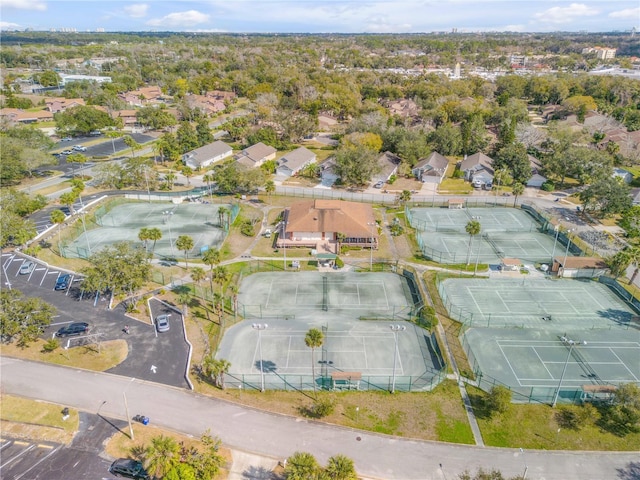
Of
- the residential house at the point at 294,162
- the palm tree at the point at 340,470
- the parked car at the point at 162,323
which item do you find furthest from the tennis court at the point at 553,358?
the residential house at the point at 294,162

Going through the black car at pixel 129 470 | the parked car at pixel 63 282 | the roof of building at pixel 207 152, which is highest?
the roof of building at pixel 207 152

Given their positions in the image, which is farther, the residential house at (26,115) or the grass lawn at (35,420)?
the residential house at (26,115)

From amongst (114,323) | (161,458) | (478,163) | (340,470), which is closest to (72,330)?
(114,323)

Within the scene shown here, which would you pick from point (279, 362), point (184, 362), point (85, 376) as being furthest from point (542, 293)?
point (85, 376)

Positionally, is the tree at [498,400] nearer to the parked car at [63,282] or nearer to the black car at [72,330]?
the black car at [72,330]

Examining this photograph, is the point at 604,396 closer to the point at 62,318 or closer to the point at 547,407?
the point at 547,407

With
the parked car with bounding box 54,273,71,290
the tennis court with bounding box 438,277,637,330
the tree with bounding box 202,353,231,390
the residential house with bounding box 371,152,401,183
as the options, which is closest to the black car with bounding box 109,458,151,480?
the tree with bounding box 202,353,231,390

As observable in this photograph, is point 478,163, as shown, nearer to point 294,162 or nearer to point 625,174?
point 625,174
